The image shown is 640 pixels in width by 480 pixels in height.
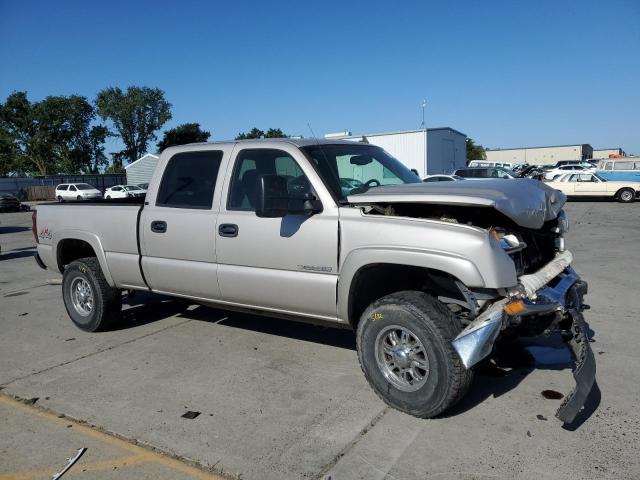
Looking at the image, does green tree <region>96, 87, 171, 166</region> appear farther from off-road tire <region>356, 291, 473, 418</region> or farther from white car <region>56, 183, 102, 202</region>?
off-road tire <region>356, 291, 473, 418</region>

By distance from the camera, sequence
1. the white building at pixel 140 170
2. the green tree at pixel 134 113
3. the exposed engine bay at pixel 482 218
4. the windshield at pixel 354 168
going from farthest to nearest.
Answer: the green tree at pixel 134 113
the white building at pixel 140 170
the windshield at pixel 354 168
the exposed engine bay at pixel 482 218

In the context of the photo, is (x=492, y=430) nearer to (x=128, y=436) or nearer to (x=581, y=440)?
(x=581, y=440)

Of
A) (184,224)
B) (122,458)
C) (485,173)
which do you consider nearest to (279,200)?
(184,224)

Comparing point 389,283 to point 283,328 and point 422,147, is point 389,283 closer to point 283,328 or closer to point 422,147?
point 283,328

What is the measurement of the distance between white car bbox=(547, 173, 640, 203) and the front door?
22.4 metres

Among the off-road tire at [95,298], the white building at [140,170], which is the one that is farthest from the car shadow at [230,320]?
the white building at [140,170]

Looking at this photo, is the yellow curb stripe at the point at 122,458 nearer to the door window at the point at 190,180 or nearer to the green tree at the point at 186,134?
the door window at the point at 190,180

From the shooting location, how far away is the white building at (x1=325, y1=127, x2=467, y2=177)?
35844 mm

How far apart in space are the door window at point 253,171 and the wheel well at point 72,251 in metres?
2.34

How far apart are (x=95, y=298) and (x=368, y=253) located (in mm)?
3504

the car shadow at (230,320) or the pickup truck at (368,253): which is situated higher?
the pickup truck at (368,253)

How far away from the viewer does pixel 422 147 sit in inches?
1404

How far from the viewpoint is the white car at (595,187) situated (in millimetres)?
24172

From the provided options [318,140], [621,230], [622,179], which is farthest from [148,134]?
[318,140]
